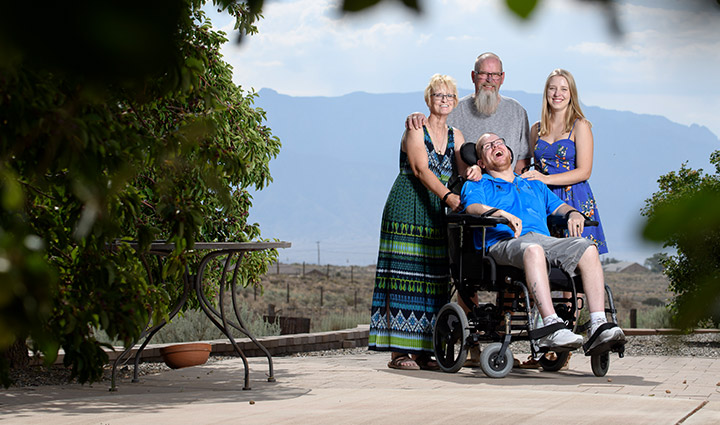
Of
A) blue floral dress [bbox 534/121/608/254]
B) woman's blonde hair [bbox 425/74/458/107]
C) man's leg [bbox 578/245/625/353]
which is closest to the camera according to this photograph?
man's leg [bbox 578/245/625/353]

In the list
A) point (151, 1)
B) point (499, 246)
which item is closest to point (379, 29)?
point (151, 1)

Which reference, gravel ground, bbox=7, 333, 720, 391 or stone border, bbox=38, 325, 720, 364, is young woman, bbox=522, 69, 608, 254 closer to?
gravel ground, bbox=7, 333, 720, 391

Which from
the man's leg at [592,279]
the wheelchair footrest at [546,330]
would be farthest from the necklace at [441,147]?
the wheelchair footrest at [546,330]

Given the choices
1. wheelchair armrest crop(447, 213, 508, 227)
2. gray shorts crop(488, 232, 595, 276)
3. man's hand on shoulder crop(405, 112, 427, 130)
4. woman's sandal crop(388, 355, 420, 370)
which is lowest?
woman's sandal crop(388, 355, 420, 370)

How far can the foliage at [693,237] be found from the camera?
0.68 meters

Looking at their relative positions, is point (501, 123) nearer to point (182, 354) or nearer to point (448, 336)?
point (448, 336)

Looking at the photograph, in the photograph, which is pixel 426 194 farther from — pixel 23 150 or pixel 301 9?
pixel 301 9

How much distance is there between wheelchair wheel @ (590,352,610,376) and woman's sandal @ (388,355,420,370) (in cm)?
108

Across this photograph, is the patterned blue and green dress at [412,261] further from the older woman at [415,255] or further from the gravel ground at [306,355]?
the gravel ground at [306,355]

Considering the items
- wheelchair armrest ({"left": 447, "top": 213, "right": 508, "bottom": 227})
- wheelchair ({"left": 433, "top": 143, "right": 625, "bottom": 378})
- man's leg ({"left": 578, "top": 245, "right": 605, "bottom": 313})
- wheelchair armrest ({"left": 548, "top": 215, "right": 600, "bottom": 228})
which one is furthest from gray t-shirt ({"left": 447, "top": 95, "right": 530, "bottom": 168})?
man's leg ({"left": 578, "top": 245, "right": 605, "bottom": 313})

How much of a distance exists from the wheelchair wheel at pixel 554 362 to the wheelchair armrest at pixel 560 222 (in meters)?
0.78

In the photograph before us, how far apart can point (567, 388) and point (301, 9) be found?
384 centimetres

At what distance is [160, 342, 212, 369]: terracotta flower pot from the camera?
5.82m

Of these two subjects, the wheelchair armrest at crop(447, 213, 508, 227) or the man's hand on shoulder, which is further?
the man's hand on shoulder
